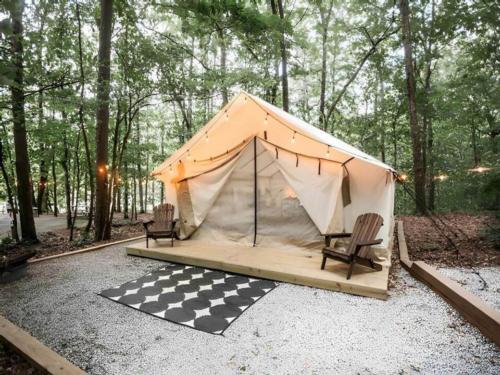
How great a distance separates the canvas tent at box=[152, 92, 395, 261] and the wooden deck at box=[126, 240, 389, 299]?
1.39ft

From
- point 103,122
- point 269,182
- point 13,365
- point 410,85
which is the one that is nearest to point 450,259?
point 269,182

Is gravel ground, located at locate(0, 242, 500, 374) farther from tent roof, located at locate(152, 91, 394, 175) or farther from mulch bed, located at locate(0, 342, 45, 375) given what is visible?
tent roof, located at locate(152, 91, 394, 175)

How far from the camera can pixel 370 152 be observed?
1188 cm

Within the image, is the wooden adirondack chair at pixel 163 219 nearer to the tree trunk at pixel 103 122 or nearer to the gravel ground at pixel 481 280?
the tree trunk at pixel 103 122

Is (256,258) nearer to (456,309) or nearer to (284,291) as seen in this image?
(284,291)

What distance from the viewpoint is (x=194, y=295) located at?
348cm

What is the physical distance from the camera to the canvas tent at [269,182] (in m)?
4.65

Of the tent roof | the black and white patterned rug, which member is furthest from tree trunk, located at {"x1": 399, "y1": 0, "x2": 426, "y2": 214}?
the black and white patterned rug

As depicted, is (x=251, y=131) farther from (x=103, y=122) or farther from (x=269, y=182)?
(x=103, y=122)

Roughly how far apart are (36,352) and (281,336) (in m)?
2.04

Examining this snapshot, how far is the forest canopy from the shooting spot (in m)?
4.99

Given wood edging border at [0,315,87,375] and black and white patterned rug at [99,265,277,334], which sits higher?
wood edging border at [0,315,87,375]

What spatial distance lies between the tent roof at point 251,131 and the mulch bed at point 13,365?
12.7ft

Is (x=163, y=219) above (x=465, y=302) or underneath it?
above
